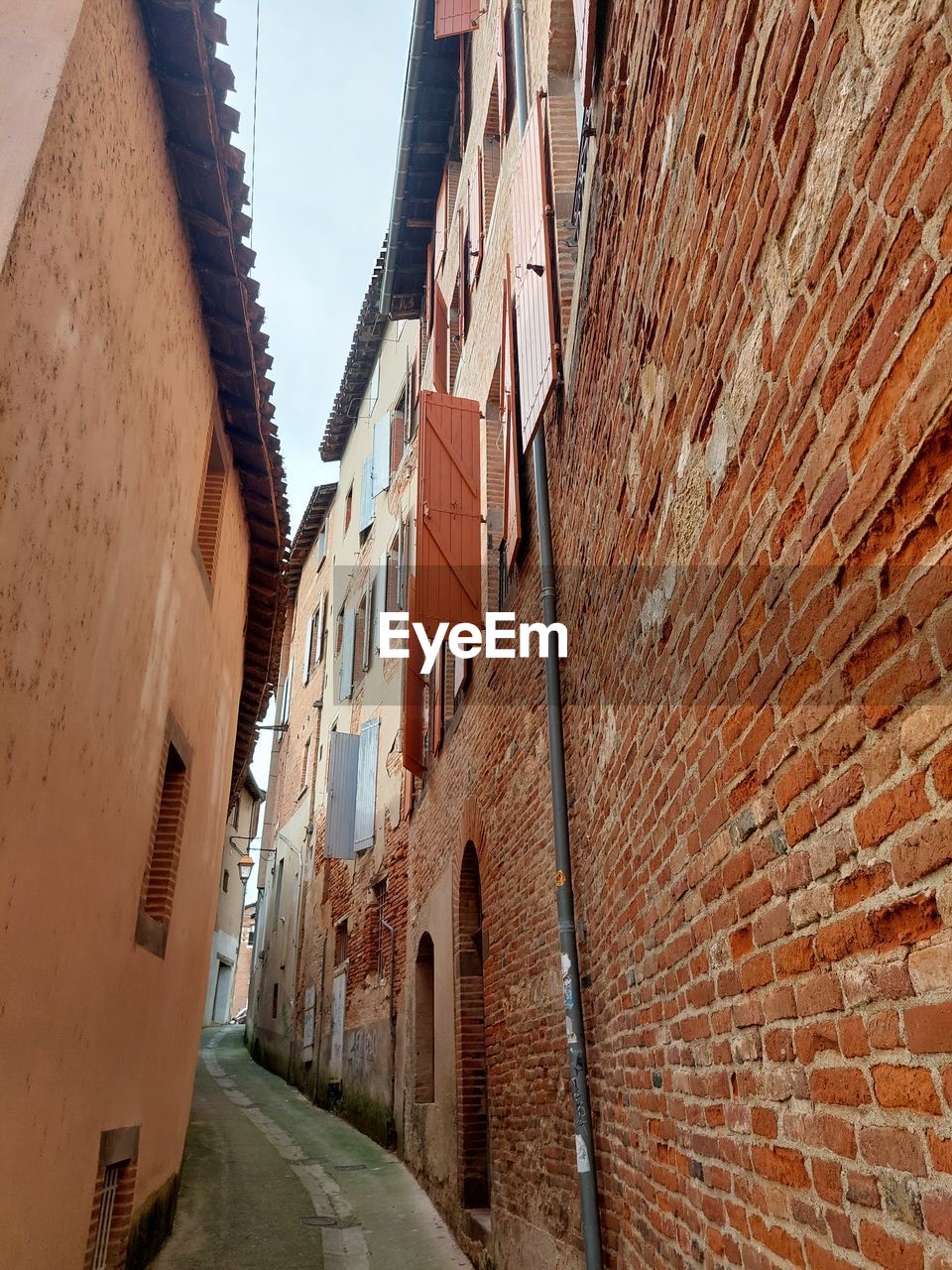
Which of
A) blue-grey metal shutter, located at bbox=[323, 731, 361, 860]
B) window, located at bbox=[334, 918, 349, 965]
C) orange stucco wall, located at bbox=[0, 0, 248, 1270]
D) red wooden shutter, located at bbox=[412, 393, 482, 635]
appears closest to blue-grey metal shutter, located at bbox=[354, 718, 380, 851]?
blue-grey metal shutter, located at bbox=[323, 731, 361, 860]

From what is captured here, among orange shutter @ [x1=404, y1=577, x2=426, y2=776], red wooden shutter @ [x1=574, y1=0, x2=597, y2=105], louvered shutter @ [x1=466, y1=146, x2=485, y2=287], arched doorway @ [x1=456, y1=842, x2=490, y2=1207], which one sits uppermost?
louvered shutter @ [x1=466, y1=146, x2=485, y2=287]

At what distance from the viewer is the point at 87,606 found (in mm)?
4273

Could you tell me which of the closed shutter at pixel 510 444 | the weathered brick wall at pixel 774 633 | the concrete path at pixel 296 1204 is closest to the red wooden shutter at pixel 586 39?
the weathered brick wall at pixel 774 633

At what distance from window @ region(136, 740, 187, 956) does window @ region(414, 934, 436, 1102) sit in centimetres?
333

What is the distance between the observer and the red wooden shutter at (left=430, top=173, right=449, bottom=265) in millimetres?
12242

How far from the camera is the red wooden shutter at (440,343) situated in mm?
11617

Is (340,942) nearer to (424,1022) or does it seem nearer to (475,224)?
(424,1022)

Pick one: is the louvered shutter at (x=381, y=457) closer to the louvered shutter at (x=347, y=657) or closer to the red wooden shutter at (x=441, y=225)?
the louvered shutter at (x=347, y=657)

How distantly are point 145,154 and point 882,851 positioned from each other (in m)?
4.95

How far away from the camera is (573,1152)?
434 cm

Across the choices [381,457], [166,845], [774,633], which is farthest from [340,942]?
[774,633]

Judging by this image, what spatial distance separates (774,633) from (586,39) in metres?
3.39

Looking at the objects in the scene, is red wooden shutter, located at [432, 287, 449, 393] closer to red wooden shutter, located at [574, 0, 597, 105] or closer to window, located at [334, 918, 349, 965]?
red wooden shutter, located at [574, 0, 597, 105]

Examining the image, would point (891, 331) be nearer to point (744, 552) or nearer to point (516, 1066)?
point (744, 552)
